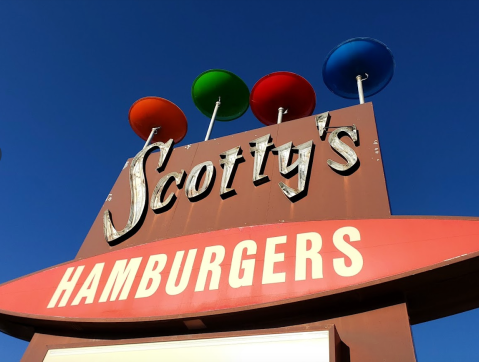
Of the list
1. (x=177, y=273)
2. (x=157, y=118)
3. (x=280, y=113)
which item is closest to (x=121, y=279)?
(x=177, y=273)

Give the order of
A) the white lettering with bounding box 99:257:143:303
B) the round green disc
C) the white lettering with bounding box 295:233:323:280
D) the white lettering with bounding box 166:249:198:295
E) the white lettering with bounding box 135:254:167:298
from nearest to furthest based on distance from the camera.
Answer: the white lettering with bounding box 295:233:323:280 < the white lettering with bounding box 166:249:198:295 < the white lettering with bounding box 135:254:167:298 < the white lettering with bounding box 99:257:143:303 < the round green disc

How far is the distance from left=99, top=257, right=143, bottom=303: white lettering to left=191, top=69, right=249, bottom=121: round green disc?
5772mm

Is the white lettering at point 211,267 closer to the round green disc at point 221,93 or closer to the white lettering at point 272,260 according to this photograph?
the white lettering at point 272,260

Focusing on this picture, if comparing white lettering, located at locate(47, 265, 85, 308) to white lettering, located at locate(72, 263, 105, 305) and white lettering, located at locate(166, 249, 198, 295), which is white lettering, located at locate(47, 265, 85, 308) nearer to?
white lettering, located at locate(72, 263, 105, 305)

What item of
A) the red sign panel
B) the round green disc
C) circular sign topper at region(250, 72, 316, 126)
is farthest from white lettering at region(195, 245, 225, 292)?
the round green disc

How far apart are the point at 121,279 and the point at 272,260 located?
2.08 m

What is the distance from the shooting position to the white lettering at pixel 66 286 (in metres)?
5.44

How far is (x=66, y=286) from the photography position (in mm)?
5664

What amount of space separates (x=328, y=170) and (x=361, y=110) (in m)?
1.44

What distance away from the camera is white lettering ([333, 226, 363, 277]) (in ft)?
13.6

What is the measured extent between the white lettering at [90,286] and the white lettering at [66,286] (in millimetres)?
167

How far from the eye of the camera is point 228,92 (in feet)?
34.4

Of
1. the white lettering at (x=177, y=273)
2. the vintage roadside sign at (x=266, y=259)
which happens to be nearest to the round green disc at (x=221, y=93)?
the vintage roadside sign at (x=266, y=259)

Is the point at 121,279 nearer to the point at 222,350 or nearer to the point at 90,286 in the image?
the point at 90,286
